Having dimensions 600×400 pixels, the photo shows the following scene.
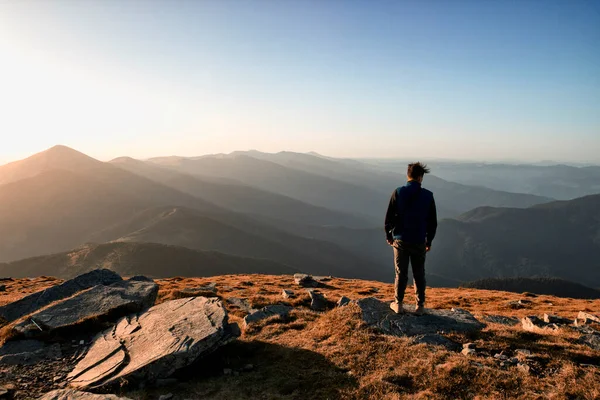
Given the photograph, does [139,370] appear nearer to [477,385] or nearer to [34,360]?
[34,360]

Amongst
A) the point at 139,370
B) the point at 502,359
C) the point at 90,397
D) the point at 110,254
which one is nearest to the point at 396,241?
the point at 502,359

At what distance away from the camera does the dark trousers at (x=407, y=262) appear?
10.4 metres

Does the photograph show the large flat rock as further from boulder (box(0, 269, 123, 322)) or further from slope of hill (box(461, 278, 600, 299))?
slope of hill (box(461, 278, 600, 299))

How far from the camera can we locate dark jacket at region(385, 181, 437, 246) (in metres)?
10.4

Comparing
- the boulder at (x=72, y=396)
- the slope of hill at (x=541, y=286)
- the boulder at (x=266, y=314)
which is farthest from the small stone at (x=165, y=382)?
the slope of hill at (x=541, y=286)

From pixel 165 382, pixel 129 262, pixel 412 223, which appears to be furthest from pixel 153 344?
pixel 129 262

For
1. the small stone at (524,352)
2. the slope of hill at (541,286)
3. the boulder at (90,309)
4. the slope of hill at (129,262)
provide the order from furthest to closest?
the slope of hill at (541,286) → the slope of hill at (129,262) → the boulder at (90,309) → the small stone at (524,352)

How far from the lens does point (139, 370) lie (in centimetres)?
830

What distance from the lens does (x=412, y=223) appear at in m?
10.5

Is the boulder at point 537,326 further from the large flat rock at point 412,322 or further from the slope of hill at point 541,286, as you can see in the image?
the slope of hill at point 541,286

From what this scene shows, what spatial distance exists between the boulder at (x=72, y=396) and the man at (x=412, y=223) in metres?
8.75

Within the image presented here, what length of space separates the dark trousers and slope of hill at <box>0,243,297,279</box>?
16555cm

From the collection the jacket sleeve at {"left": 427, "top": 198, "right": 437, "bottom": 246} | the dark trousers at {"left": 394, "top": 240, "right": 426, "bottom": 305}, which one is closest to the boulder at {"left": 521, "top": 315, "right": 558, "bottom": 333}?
the dark trousers at {"left": 394, "top": 240, "right": 426, "bottom": 305}

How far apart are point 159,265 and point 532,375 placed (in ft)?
590
